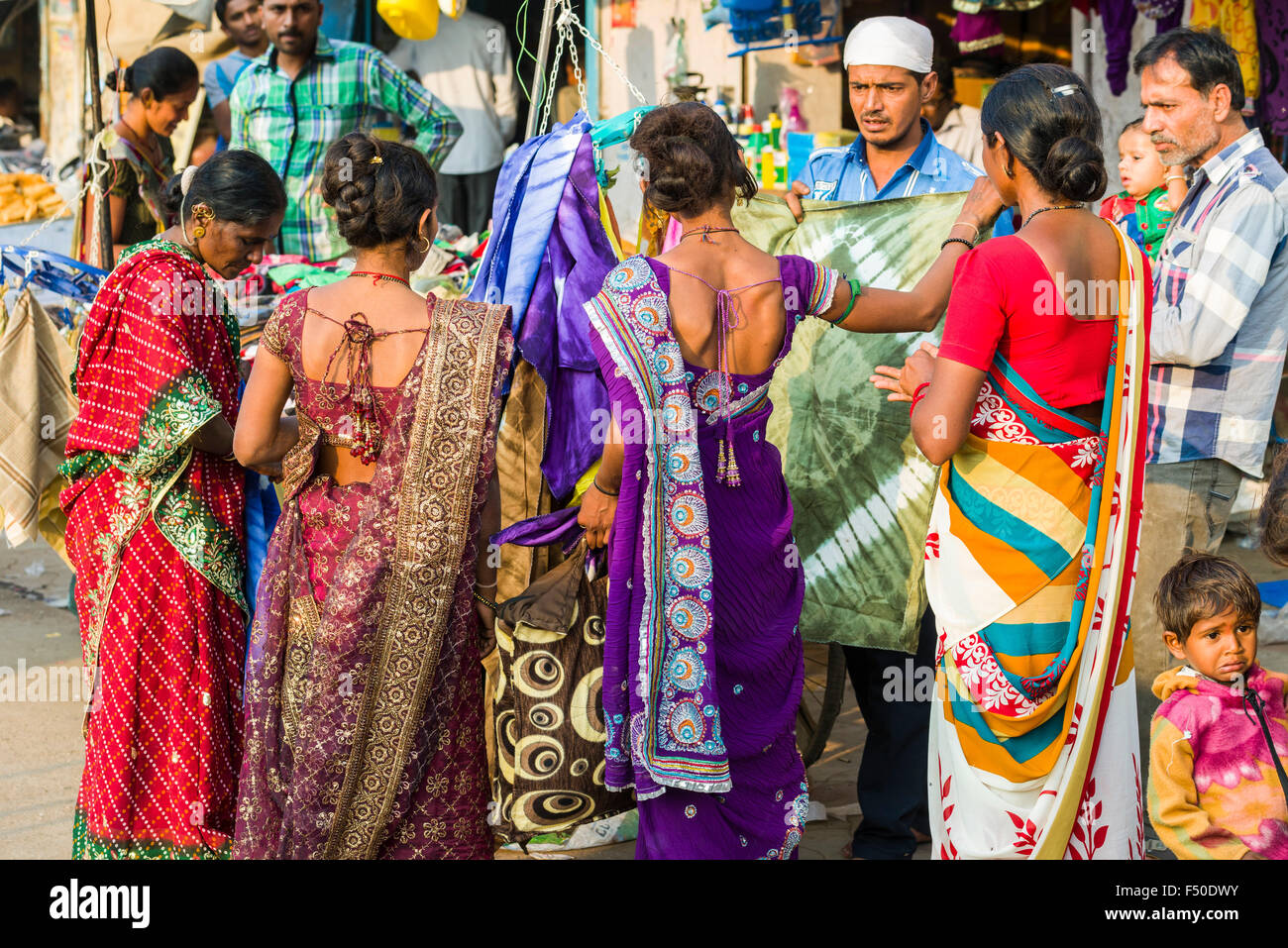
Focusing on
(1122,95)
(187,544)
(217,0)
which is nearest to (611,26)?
(217,0)

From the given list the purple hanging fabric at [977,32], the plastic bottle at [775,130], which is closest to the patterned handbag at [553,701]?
the plastic bottle at [775,130]

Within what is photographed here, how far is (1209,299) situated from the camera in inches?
145

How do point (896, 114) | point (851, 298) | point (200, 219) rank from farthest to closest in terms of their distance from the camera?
point (896, 114)
point (200, 219)
point (851, 298)

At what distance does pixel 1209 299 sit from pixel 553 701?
2.21 meters

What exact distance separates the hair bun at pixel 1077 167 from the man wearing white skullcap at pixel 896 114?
1.21 meters

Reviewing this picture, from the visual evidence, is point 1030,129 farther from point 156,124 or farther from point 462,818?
point 156,124

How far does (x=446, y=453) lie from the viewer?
9.23 ft

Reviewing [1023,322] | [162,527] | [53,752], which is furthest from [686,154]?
[53,752]

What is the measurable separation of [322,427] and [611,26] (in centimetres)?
684

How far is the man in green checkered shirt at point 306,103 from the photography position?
650 centimetres

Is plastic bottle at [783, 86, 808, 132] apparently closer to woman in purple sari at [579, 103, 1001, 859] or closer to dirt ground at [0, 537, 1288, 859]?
dirt ground at [0, 537, 1288, 859]

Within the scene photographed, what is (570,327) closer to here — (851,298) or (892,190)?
(851,298)

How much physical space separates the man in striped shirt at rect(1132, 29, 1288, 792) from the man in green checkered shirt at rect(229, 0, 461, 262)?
411 centimetres

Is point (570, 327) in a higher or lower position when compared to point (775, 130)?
lower
